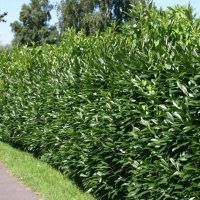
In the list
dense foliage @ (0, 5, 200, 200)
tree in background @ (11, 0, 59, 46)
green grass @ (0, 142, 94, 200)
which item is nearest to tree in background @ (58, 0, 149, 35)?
tree in background @ (11, 0, 59, 46)

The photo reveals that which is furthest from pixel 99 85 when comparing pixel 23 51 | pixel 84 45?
pixel 23 51

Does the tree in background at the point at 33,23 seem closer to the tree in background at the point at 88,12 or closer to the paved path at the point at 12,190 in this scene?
the tree in background at the point at 88,12

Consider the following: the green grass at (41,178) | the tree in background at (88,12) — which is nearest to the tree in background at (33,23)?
the tree in background at (88,12)

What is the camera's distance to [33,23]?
279 feet

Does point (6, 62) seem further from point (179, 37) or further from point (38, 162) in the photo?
point (179, 37)

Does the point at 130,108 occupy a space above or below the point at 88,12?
below

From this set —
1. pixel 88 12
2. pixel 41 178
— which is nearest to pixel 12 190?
pixel 41 178

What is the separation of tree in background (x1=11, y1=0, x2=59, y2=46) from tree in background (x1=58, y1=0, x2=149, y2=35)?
→ 92.6 feet

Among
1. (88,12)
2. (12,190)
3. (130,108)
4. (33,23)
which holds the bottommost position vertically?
(12,190)

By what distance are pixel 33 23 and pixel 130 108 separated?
81434mm

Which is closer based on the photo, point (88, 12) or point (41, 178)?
point (41, 178)

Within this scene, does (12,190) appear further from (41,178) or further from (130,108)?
(130,108)

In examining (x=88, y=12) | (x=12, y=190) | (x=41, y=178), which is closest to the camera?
(x=12, y=190)

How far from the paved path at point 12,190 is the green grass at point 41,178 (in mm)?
129
